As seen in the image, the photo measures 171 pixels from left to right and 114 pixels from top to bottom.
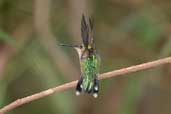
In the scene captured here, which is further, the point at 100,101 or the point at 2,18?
the point at 100,101

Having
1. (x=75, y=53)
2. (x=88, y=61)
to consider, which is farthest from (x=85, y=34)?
(x=75, y=53)

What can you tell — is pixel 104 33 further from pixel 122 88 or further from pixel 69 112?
pixel 69 112

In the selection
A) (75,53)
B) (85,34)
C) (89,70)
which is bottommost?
(75,53)

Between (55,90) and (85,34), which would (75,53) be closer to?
(85,34)

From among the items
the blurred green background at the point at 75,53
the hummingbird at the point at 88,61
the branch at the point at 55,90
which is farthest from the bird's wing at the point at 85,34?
the blurred green background at the point at 75,53

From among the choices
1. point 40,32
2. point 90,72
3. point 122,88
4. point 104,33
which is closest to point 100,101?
point 122,88

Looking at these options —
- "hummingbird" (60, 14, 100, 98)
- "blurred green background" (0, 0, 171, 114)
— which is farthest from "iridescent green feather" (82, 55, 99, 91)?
"blurred green background" (0, 0, 171, 114)

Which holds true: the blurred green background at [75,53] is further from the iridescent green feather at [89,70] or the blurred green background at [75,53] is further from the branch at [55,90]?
the branch at [55,90]
